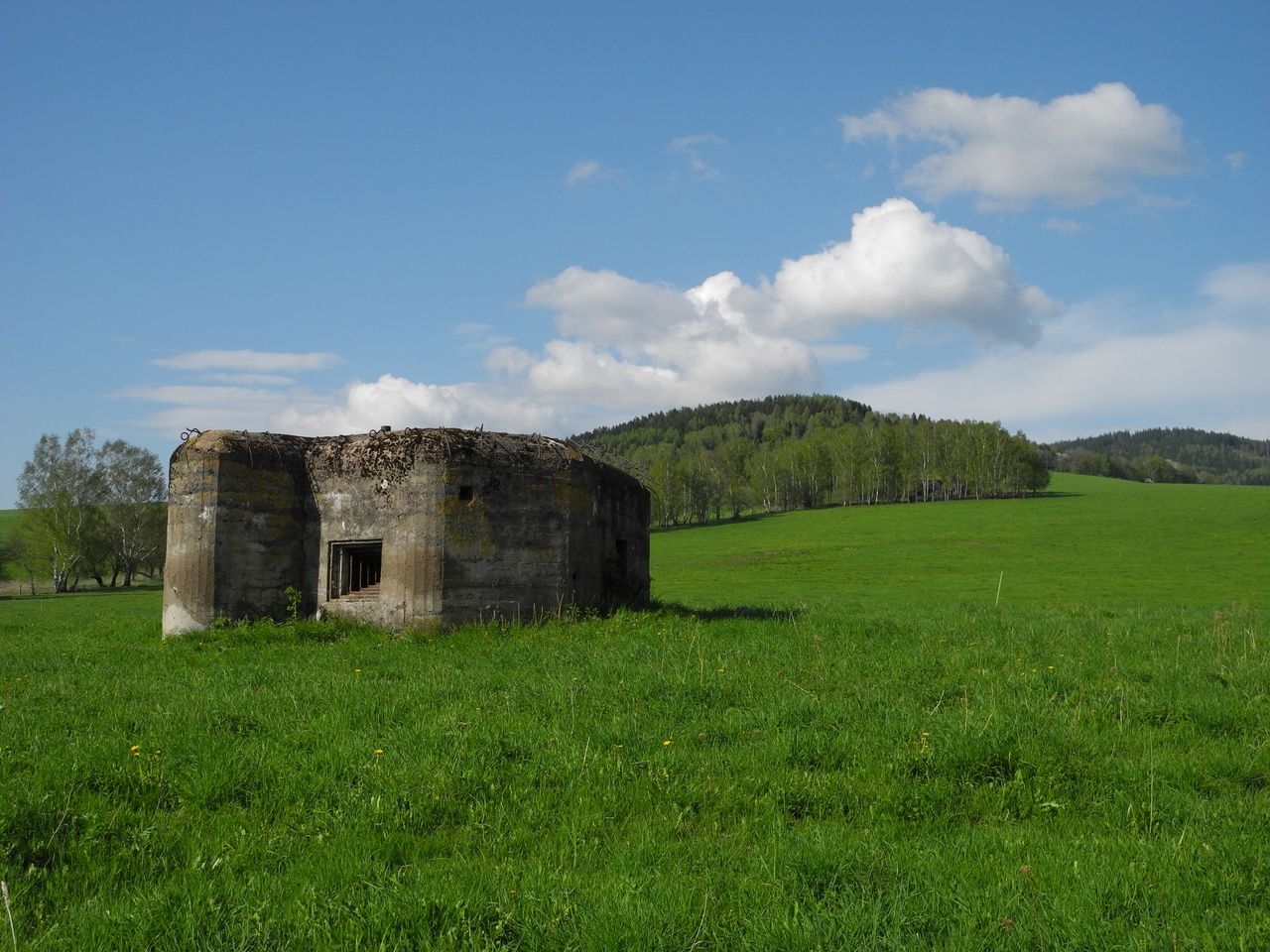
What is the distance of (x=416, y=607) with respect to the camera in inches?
535

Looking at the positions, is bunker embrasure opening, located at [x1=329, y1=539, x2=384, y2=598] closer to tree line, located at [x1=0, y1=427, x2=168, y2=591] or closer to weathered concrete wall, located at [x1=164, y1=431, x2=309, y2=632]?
weathered concrete wall, located at [x1=164, y1=431, x2=309, y2=632]

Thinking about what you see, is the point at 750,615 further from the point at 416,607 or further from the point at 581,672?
the point at 581,672

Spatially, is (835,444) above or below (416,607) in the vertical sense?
above

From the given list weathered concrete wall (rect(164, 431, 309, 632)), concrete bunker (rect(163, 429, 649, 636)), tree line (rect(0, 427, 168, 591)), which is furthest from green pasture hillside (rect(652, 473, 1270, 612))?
tree line (rect(0, 427, 168, 591))

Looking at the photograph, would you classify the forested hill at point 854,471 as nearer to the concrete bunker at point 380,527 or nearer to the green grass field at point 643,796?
the concrete bunker at point 380,527

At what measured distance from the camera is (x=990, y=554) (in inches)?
1938

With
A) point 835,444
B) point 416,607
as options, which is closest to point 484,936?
point 416,607

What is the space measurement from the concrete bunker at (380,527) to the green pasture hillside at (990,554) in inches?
392

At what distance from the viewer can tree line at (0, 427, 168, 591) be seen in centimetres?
5859

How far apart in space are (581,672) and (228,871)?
5169mm

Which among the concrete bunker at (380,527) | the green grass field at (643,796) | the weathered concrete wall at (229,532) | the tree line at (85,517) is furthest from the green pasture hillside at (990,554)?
the tree line at (85,517)

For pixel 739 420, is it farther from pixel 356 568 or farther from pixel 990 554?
pixel 356 568

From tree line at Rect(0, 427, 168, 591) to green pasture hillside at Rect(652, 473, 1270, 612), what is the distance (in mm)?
35766

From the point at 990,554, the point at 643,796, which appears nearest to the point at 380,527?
the point at 643,796
